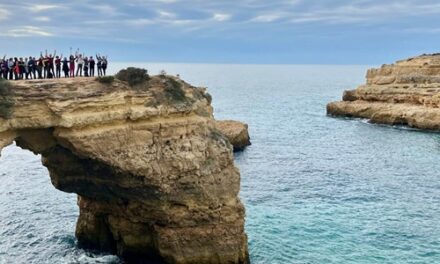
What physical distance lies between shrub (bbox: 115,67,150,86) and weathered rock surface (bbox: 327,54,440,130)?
210ft

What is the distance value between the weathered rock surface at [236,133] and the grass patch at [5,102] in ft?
139

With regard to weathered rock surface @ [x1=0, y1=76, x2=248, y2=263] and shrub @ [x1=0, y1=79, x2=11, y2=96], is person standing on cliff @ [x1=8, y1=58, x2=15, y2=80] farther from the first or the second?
shrub @ [x1=0, y1=79, x2=11, y2=96]

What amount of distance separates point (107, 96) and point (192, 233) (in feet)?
25.7

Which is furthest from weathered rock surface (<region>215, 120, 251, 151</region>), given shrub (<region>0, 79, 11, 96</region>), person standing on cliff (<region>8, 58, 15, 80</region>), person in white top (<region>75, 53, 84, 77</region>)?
shrub (<region>0, 79, 11, 96</region>)

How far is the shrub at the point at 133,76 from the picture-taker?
25891 millimetres

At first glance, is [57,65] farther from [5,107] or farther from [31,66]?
[5,107]

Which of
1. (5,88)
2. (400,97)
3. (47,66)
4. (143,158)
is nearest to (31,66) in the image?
(47,66)

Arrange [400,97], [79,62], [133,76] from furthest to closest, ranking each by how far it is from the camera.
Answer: [400,97], [79,62], [133,76]

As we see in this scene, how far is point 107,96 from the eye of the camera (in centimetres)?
2409

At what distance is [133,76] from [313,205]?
65.7ft

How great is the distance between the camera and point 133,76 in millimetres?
26031

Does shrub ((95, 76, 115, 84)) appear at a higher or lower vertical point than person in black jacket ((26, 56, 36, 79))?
lower

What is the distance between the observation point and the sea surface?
3086 centimetres

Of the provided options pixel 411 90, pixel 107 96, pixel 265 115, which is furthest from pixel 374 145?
pixel 107 96
